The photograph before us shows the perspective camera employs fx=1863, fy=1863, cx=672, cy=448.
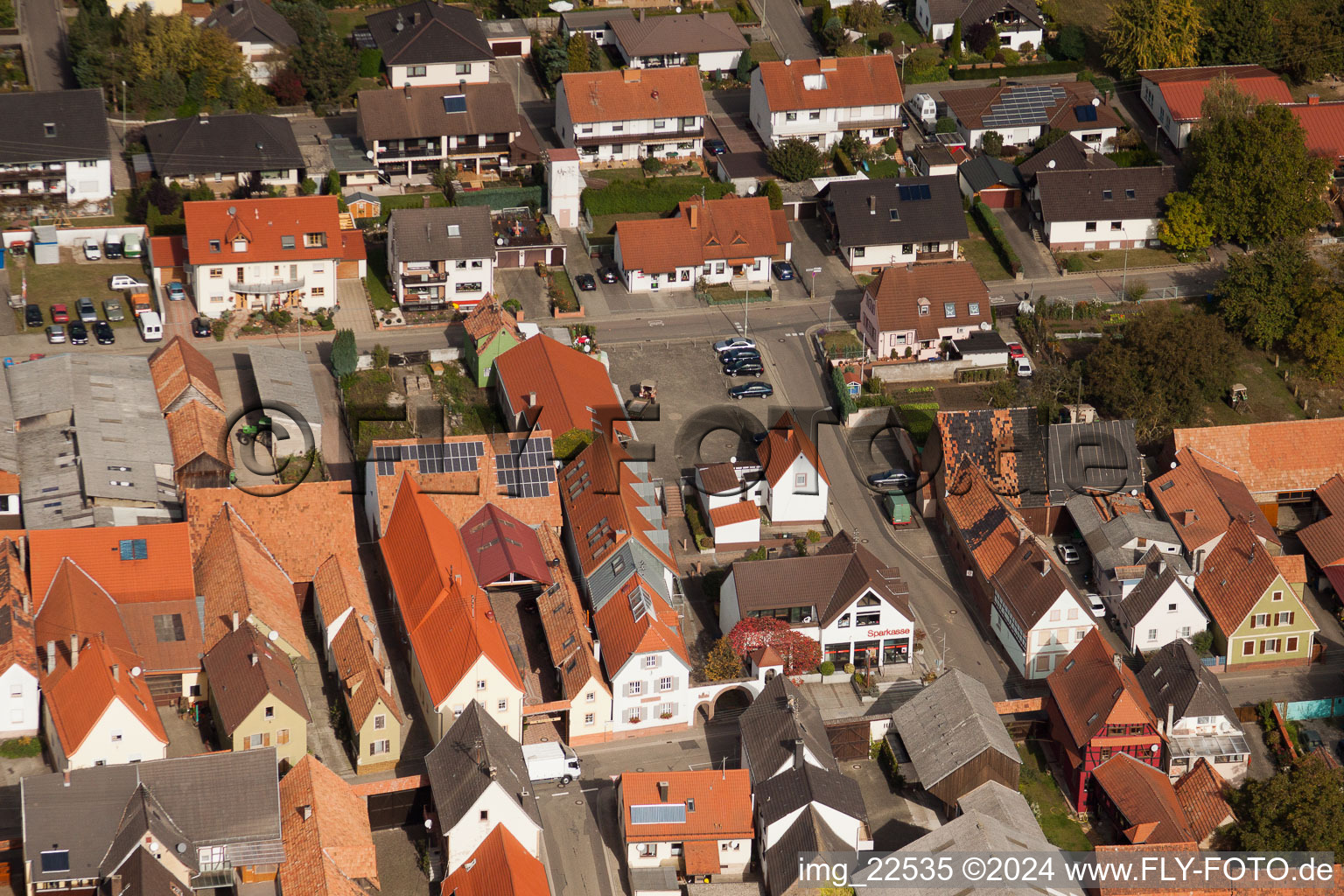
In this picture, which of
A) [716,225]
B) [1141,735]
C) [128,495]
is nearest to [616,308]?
[716,225]

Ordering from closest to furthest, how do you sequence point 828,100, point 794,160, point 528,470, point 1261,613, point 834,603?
point 834,603 → point 1261,613 → point 528,470 → point 794,160 → point 828,100

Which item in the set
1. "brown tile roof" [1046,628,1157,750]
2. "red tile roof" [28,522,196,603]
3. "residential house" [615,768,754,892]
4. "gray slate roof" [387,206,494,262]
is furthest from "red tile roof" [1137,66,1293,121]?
"red tile roof" [28,522,196,603]

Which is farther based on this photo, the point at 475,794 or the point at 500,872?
the point at 475,794

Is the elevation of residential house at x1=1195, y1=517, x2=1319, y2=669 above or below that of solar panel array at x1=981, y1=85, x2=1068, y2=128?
below

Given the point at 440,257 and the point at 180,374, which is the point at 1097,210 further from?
the point at 180,374

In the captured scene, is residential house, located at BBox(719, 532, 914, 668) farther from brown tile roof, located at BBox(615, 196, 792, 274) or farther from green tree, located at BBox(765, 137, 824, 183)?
green tree, located at BBox(765, 137, 824, 183)

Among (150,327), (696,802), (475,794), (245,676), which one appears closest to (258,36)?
(150,327)

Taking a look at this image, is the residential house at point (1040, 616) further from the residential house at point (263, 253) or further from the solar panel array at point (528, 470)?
the residential house at point (263, 253)
